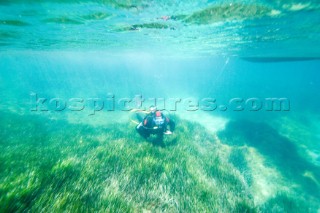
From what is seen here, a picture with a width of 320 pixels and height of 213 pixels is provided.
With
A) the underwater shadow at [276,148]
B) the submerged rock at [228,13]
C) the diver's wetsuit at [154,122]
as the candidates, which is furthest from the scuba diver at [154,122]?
the underwater shadow at [276,148]

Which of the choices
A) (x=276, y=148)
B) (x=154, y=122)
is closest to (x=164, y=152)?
(x=154, y=122)

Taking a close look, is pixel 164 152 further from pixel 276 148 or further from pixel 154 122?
pixel 276 148

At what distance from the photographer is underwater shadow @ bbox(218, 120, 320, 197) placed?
11570 mm

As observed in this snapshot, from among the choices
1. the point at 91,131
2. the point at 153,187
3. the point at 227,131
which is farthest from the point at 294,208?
the point at 91,131

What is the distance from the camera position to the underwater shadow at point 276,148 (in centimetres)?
1157

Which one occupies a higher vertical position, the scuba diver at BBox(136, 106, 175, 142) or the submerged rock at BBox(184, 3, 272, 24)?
the submerged rock at BBox(184, 3, 272, 24)

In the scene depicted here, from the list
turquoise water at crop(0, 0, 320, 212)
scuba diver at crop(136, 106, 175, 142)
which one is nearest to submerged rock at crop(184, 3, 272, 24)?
turquoise water at crop(0, 0, 320, 212)

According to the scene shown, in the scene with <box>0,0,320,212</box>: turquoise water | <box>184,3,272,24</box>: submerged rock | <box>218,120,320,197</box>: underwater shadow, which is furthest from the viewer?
<box>218,120,320,197</box>: underwater shadow

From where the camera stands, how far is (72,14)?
10734 mm

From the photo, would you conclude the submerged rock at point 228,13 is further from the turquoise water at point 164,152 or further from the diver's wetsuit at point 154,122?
the diver's wetsuit at point 154,122

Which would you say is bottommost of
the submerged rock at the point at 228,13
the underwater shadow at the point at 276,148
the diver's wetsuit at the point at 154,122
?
the underwater shadow at the point at 276,148

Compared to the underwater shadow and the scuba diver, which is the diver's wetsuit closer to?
the scuba diver

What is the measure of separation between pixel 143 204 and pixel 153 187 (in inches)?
32.8

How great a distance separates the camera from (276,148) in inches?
570
